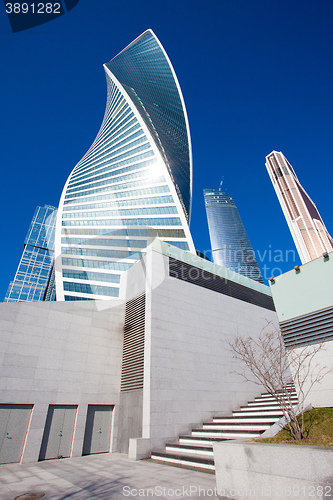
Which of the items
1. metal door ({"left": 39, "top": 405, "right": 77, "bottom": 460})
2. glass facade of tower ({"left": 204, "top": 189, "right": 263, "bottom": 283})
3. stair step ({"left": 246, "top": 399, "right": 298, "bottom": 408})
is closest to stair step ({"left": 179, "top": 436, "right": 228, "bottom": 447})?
stair step ({"left": 246, "top": 399, "right": 298, "bottom": 408})

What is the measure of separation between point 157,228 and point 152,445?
133 ft

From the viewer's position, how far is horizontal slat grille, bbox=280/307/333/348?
7.79m

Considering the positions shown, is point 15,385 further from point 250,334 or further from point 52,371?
point 250,334

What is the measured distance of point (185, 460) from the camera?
7.98m

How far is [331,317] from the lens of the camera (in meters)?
7.80

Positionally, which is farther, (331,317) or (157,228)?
(157,228)

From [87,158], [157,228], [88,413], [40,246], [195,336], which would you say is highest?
[87,158]

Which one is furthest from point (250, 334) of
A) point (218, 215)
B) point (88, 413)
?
point (218, 215)

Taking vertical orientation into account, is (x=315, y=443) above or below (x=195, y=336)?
below

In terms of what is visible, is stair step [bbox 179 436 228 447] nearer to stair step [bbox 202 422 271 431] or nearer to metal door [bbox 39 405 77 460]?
stair step [bbox 202 422 271 431]

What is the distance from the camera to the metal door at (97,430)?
10722 mm

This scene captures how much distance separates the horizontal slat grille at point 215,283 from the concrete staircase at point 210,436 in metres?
6.42

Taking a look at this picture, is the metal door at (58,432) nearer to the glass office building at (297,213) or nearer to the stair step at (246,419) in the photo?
the stair step at (246,419)

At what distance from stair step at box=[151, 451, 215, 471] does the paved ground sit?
0.46 metres
